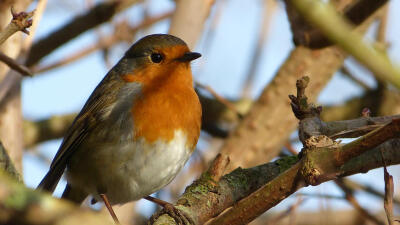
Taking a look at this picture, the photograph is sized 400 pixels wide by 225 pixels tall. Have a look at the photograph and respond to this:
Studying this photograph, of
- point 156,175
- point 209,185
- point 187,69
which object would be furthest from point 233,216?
point 187,69

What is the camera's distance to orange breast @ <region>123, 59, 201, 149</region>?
2.94m

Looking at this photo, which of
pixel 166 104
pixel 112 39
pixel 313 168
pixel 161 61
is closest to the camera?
pixel 313 168

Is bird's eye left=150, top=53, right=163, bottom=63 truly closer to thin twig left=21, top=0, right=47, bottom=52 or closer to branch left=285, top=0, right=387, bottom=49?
thin twig left=21, top=0, right=47, bottom=52

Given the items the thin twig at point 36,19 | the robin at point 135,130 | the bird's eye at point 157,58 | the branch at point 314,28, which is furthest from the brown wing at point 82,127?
the branch at point 314,28

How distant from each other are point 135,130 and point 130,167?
7.5 inches

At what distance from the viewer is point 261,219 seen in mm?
4930

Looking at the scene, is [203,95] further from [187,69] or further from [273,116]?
[187,69]

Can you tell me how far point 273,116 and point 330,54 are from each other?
62cm

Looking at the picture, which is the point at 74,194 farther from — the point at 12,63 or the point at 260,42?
the point at 260,42

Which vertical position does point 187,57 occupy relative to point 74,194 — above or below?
above

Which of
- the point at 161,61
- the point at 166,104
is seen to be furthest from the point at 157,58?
the point at 166,104

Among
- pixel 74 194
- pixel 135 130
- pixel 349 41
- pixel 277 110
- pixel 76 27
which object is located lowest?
pixel 74 194

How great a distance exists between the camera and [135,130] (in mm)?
2922

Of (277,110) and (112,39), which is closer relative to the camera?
(277,110)
